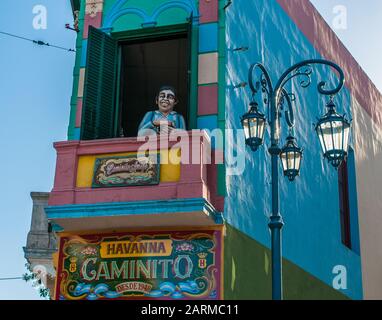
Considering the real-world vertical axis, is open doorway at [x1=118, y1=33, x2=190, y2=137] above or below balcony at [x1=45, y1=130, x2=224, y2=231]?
above

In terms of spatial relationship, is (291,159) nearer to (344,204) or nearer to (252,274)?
(252,274)

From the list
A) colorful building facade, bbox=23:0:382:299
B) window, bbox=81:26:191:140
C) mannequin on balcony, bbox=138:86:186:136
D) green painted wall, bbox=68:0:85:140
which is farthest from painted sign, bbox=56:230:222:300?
green painted wall, bbox=68:0:85:140

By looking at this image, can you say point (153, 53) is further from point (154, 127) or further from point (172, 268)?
point (172, 268)

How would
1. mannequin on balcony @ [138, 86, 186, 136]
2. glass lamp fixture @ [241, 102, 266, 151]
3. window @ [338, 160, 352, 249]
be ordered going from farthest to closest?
window @ [338, 160, 352, 249] → mannequin on balcony @ [138, 86, 186, 136] → glass lamp fixture @ [241, 102, 266, 151]

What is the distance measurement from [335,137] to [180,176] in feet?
8.86

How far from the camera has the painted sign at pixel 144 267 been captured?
11297 millimetres

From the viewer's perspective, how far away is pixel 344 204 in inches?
760

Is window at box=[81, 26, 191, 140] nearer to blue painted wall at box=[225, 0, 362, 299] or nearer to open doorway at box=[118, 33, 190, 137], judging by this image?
open doorway at box=[118, 33, 190, 137]

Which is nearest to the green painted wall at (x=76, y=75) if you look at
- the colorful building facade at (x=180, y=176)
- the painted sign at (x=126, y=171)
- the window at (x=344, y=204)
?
the colorful building facade at (x=180, y=176)

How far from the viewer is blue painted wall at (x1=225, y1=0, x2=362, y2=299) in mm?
12891

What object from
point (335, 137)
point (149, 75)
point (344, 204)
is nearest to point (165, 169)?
point (335, 137)

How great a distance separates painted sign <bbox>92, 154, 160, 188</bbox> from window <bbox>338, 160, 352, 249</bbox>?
876 centimetres

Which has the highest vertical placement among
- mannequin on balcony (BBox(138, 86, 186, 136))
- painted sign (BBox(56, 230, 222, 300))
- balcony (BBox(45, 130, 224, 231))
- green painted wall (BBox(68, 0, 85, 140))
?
green painted wall (BBox(68, 0, 85, 140))

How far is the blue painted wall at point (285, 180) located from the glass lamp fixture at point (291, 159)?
134cm
